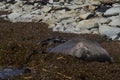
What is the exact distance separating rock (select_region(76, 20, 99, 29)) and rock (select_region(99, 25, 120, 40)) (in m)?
0.72

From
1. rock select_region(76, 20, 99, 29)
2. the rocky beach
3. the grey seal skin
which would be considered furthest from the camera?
rock select_region(76, 20, 99, 29)

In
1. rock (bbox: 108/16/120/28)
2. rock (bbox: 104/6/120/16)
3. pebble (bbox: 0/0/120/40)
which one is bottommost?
pebble (bbox: 0/0/120/40)

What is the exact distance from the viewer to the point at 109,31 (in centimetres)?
2222

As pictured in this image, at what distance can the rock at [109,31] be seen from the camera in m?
21.5

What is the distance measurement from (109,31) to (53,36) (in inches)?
134

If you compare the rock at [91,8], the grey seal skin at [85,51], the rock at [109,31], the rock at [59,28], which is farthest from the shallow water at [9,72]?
the rock at [91,8]

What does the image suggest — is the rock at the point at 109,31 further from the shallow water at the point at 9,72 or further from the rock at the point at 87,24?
the shallow water at the point at 9,72

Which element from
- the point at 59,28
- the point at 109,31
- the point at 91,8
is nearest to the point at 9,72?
the point at 109,31

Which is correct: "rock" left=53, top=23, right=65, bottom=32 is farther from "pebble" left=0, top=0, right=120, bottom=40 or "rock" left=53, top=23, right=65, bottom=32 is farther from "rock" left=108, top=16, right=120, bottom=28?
"rock" left=108, top=16, right=120, bottom=28

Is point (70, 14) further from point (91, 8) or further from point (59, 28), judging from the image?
point (59, 28)

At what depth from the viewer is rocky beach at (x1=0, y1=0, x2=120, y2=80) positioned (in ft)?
33.7

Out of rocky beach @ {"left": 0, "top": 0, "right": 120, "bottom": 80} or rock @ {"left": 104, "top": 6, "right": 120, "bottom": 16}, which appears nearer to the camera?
rocky beach @ {"left": 0, "top": 0, "right": 120, "bottom": 80}

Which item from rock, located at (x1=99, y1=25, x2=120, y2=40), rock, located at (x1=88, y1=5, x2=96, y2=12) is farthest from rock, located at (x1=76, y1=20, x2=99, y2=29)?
rock, located at (x1=88, y1=5, x2=96, y2=12)

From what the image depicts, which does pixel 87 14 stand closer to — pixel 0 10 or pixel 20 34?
pixel 20 34
